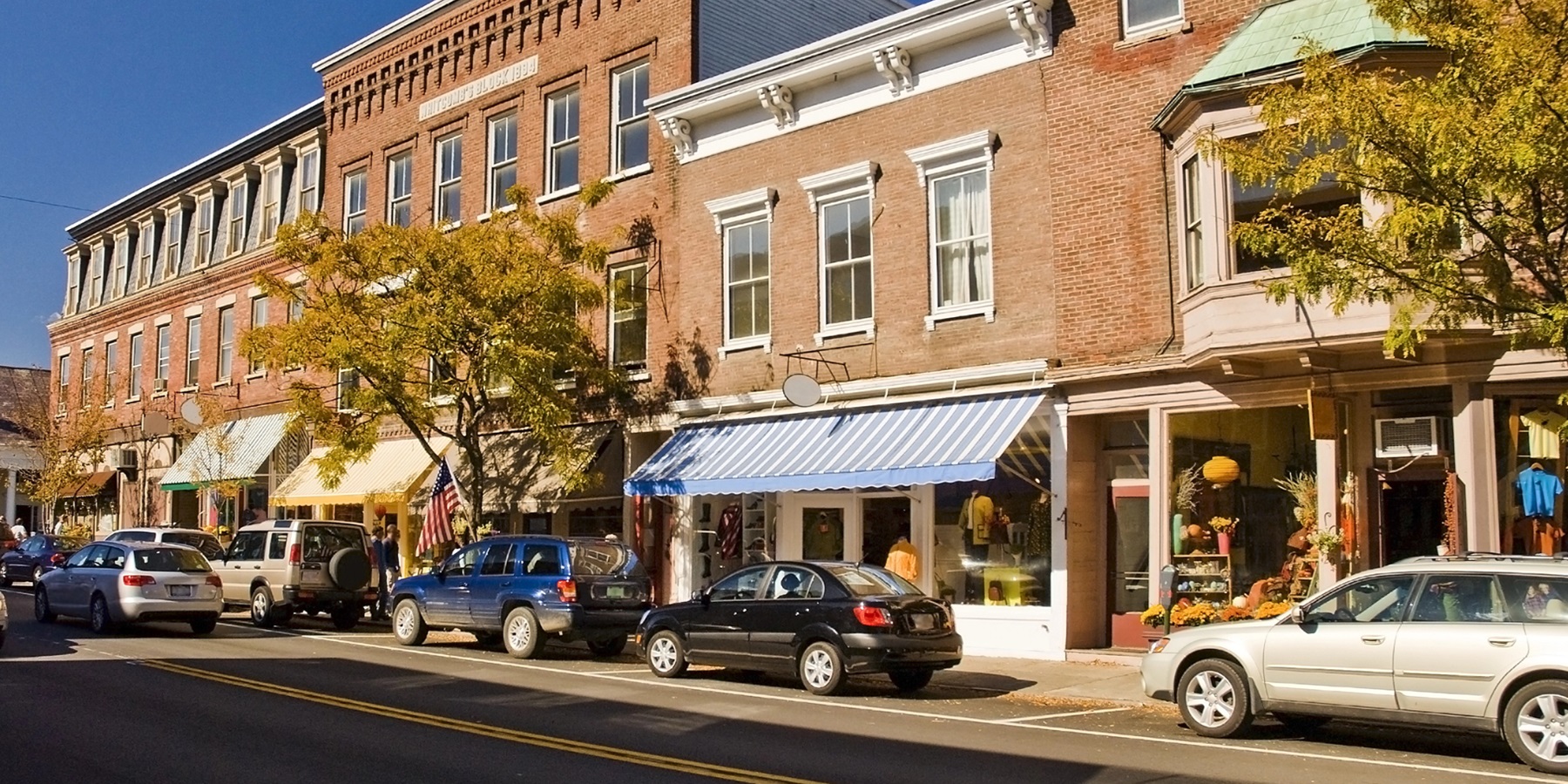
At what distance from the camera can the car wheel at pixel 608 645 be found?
18734 millimetres

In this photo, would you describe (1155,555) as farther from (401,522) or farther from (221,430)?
(221,430)

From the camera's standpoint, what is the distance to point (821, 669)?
1466cm

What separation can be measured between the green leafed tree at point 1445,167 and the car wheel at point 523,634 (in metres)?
10.6

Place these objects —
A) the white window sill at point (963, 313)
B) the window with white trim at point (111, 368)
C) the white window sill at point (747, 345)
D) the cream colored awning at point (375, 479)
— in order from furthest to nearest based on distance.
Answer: the window with white trim at point (111, 368) < the cream colored awning at point (375, 479) < the white window sill at point (747, 345) < the white window sill at point (963, 313)

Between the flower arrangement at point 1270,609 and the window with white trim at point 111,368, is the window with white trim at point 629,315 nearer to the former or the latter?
the flower arrangement at point 1270,609

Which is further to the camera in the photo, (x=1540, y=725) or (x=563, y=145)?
(x=563, y=145)

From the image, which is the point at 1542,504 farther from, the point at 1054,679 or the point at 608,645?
the point at 608,645

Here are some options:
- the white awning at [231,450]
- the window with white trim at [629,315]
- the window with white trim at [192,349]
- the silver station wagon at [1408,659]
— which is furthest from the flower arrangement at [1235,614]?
the window with white trim at [192,349]

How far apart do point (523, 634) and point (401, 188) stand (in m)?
15.3

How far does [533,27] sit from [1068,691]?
18.1m

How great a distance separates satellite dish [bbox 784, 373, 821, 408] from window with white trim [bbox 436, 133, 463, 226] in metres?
11.2

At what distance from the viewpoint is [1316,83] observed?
1180cm

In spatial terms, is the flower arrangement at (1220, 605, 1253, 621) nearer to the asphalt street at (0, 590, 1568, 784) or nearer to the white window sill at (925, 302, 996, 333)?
the asphalt street at (0, 590, 1568, 784)

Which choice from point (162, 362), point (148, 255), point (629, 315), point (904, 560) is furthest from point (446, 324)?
point (148, 255)
